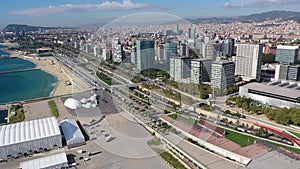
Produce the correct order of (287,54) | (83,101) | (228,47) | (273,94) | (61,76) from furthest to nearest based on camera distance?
1. (228,47)
2. (61,76)
3. (287,54)
4. (83,101)
5. (273,94)

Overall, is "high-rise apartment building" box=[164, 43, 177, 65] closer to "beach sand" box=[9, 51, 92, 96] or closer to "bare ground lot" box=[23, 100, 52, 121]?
"beach sand" box=[9, 51, 92, 96]

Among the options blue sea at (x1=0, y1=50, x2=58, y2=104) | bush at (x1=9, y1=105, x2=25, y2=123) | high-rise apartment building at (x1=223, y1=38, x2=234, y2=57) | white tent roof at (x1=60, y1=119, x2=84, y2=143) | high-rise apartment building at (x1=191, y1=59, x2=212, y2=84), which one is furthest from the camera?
high-rise apartment building at (x1=223, y1=38, x2=234, y2=57)

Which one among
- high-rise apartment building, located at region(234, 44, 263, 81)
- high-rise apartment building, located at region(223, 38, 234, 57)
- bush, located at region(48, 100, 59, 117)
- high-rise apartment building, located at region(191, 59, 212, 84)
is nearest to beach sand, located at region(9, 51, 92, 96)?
bush, located at region(48, 100, 59, 117)

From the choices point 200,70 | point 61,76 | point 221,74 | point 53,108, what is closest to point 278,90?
point 221,74

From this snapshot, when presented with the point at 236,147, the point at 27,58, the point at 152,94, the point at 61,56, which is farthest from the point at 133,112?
the point at 27,58

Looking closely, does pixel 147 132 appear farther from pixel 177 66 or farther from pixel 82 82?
pixel 82 82

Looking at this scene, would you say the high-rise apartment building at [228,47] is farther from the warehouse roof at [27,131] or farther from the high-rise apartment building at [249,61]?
the warehouse roof at [27,131]

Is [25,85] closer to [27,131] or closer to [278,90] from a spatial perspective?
[27,131]
